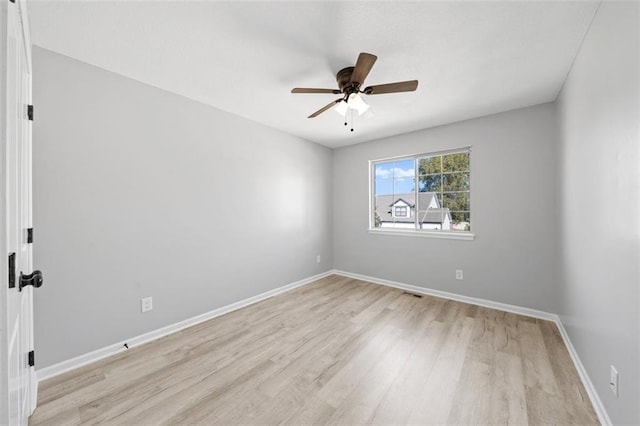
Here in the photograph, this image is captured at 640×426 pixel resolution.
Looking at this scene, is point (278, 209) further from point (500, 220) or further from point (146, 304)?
point (500, 220)

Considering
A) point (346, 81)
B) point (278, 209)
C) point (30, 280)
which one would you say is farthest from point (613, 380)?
point (278, 209)

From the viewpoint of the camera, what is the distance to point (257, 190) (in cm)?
335

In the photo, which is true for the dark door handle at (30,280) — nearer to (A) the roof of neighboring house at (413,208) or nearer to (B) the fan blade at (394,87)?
(B) the fan blade at (394,87)

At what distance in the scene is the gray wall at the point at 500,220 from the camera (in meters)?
2.77

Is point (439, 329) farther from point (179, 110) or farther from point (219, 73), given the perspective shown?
point (179, 110)

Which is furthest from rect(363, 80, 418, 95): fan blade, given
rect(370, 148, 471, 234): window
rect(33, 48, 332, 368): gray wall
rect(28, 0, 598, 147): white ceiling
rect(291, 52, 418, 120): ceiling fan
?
rect(370, 148, 471, 234): window

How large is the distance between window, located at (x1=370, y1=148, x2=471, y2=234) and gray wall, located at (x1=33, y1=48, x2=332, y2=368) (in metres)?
1.87

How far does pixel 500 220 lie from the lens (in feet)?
10.0

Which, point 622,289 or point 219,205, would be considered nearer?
point 622,289

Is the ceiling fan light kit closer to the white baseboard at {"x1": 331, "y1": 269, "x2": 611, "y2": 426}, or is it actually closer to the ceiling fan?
the ceiling fan

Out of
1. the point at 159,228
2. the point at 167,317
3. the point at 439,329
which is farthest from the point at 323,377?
the point at 159,228

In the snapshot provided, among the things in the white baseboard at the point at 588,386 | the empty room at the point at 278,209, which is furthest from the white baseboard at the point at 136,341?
the white baseboard at the point at 588,386

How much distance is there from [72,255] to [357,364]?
94.4 inches

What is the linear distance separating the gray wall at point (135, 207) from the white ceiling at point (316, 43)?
301 mm
